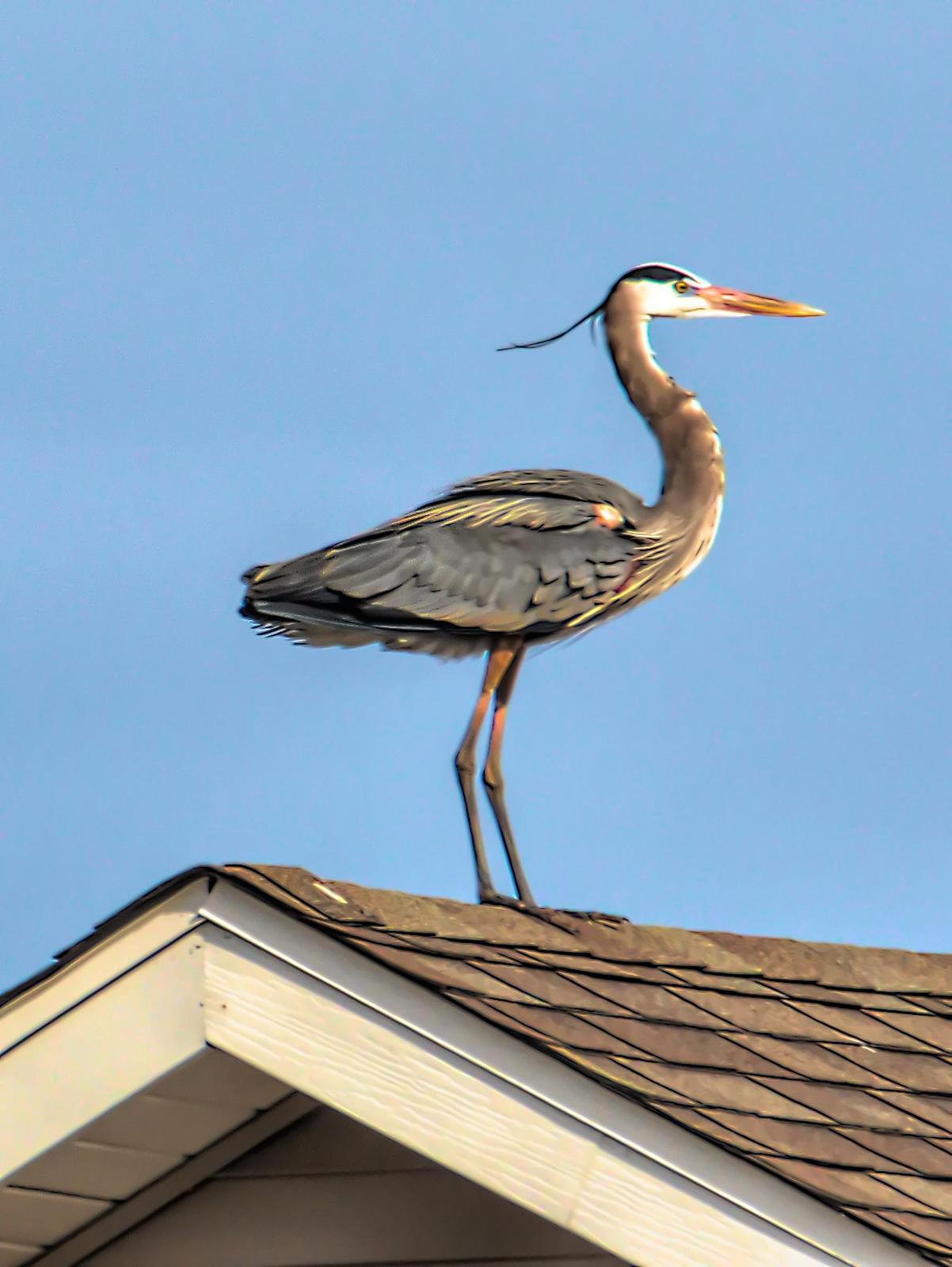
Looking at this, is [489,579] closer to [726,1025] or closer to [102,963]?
[726,1025]

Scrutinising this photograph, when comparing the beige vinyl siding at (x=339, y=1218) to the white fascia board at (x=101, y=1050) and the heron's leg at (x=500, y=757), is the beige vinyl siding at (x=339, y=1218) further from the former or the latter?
the heron's leg at (x=500, y=757)

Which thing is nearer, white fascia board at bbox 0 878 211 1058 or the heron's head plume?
white fascia board at bbox 0 878 211 1058

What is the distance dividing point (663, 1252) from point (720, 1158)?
0.15 metres

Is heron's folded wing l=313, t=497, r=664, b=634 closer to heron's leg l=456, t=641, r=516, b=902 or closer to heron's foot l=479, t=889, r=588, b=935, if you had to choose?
heron's leg l=456, t=641, r=516, b=902

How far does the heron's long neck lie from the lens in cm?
548

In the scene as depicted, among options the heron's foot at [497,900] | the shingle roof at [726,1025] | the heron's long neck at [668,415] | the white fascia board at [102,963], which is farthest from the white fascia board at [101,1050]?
the heron's long neck at [668,415]

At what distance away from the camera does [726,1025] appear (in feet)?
12.2

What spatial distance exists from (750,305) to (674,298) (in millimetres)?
417

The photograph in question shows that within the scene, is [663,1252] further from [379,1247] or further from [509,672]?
[509,672]

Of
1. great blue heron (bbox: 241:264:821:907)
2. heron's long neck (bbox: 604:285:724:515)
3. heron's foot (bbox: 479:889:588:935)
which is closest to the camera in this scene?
heron's foot (bbox: 479:889:588:935)

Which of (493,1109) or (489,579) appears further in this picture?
(489,579)

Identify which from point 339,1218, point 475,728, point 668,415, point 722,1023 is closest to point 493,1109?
point 339,1218

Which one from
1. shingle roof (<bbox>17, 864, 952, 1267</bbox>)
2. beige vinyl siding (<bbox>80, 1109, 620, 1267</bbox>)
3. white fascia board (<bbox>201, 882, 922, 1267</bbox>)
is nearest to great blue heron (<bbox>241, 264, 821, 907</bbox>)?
shingle roof (<bbox>17, 864, 952, 1267</bbox>)

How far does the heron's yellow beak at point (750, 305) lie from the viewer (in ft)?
20.2
